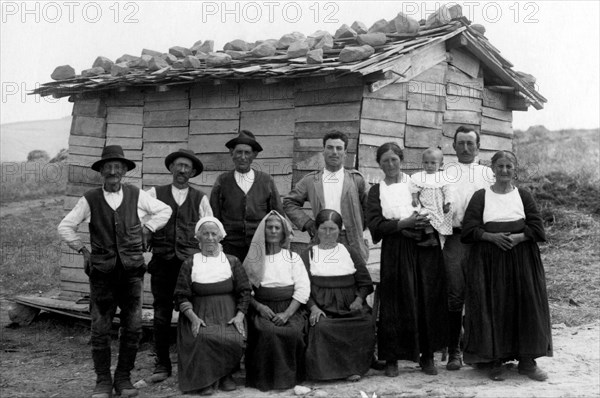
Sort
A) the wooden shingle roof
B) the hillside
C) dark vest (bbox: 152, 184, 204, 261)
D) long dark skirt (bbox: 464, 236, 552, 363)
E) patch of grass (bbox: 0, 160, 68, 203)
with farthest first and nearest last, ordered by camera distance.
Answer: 1. the hillside
2. patch of grass (bbox: 0, 160, 68, 203)
3. the wooden shingle roof
4. dark vest (bbox: 152, 184, 204, 261)
5. long dark skirt (bbox: 464, 236, 552, 363)

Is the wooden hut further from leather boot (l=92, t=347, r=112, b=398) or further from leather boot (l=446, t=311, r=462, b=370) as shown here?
leather boot (l=92, t=347, r=112, b=398)

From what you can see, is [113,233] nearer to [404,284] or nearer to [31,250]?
[404,284]

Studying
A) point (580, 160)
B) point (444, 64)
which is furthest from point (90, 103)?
point (580, 160)

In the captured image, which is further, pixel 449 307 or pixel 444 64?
pixel 444 64

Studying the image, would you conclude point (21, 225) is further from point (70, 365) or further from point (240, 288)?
point (240, 288)

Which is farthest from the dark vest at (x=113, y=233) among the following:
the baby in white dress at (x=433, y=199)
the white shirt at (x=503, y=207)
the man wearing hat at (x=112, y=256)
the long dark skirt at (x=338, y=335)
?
the white shirt at (x=503, y=207)

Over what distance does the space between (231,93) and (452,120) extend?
2637 mm

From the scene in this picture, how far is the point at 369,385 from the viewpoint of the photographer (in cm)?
541

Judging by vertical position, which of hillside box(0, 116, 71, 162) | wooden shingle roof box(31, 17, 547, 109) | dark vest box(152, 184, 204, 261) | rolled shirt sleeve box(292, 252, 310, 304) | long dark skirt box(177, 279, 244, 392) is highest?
hillside box(0, 116, 71, 162)

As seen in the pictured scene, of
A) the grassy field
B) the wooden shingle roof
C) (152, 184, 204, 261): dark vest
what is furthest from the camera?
the grassy field

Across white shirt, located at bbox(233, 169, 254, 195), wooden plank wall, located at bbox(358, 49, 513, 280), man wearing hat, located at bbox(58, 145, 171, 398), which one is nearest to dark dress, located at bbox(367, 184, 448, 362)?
white shirt, located at bbox(233, 169, 254, 195)

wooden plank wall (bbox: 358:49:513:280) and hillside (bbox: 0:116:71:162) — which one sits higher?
hillside (bbox: 0:116:71:162)

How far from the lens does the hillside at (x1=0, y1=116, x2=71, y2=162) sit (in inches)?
2621

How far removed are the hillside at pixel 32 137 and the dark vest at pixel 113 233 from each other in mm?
60979
